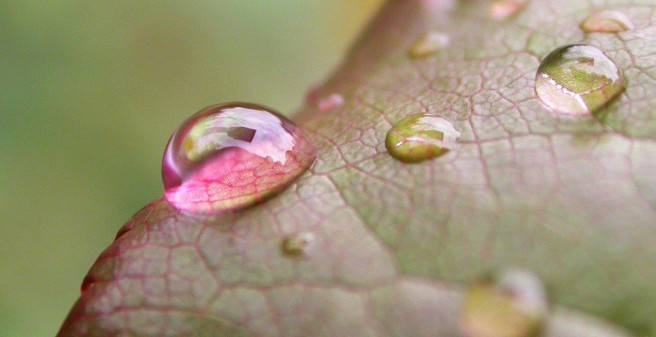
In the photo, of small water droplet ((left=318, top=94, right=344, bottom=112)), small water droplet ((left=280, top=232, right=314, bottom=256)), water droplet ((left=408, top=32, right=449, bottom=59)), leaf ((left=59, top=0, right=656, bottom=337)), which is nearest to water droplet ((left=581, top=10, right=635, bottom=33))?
leaf ((left=59, top=0, right=656, bottom=337))

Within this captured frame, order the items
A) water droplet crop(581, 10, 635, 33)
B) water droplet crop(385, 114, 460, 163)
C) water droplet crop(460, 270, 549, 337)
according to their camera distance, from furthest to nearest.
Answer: water droplet crop(581, 10, 635, 33) < water droplet crop(385, 114, 460, 163) < water droplet crop(460, 270, 549, 337)

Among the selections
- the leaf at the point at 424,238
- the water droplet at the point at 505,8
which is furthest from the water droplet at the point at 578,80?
the water droplet at the point at 505,8

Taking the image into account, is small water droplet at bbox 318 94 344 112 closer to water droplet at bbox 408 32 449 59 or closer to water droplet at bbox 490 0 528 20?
water droplet at bbox 408 32 449 59

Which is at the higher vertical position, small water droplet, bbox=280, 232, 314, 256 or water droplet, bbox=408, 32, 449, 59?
water droplet, bbox=408, 32, 449, 59

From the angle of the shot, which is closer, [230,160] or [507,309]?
[507,309]

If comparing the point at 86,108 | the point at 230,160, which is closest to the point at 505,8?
the point at 230,160

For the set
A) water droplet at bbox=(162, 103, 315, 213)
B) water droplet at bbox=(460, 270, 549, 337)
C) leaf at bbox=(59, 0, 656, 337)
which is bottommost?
water droplet at bbox=(460, 270, 549, 337)

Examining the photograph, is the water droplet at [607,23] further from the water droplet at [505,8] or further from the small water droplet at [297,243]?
the small water droplet at [297,243]

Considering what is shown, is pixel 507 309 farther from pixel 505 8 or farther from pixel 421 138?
pixel 505 8
